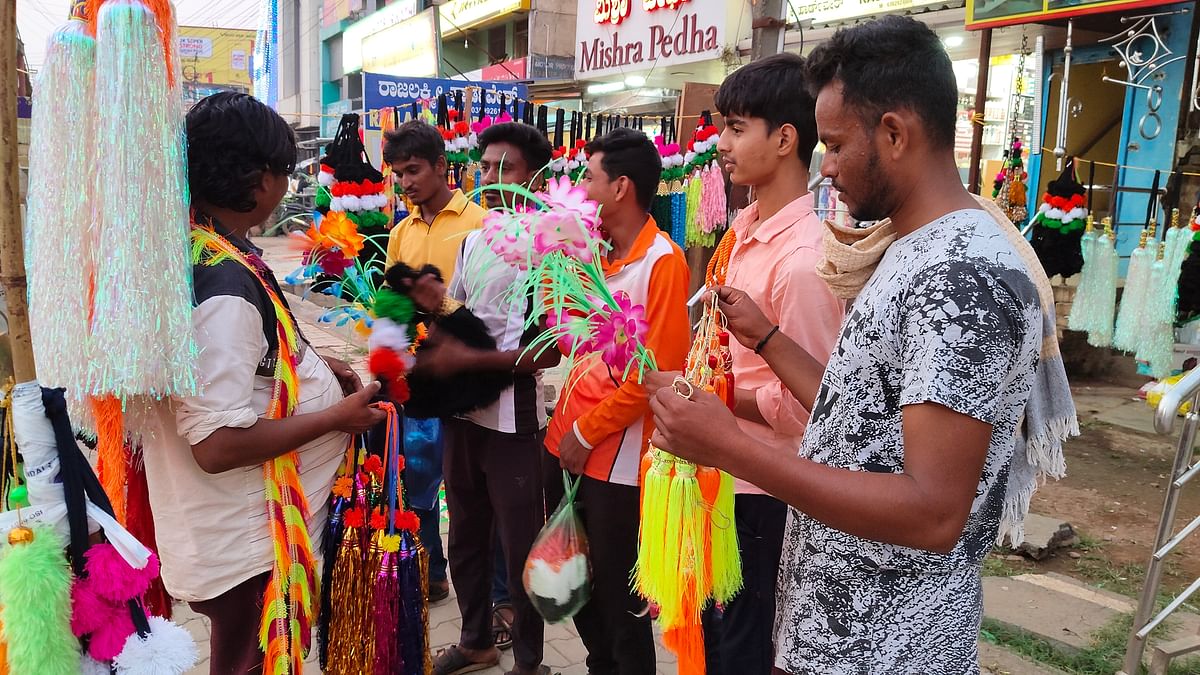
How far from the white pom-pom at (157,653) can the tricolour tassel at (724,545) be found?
107cm

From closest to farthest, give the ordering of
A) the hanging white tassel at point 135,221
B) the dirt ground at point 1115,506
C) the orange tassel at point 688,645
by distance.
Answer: the hanging white tassel at point 135,221
the orange tassel at point 688,645
the dirt ground at point 1115,506

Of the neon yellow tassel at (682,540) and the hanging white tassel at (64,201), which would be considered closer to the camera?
the hanging white tassel at (64,201)

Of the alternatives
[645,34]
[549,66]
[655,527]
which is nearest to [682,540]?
[655,527]

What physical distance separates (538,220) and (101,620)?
110 centimetres

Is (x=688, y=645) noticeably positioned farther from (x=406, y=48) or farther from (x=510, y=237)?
(x=406, y=48)

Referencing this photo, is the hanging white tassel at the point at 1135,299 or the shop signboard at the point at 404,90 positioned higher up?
the shop signboard at the point at 404,90

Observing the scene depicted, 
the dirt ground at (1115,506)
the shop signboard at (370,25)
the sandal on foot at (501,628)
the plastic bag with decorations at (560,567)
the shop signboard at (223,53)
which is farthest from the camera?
the shop signboard at (223,53)

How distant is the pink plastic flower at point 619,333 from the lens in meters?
1.68

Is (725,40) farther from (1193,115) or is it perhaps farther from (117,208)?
(117,208)

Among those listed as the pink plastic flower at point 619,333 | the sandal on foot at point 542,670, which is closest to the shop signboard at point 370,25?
the sandal on foot at point 542,670

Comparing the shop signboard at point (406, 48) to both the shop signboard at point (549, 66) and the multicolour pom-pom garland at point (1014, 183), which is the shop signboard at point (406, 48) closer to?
the shop signboard at point (549, 66)

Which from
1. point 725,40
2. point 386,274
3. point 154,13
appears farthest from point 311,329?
point 154,13

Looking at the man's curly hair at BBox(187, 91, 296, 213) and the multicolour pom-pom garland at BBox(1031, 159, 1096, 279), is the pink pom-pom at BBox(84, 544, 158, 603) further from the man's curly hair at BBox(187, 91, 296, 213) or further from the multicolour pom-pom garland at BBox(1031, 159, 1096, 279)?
the multicolour pom-pom garland at BBox(1031, 159, 1096, 279)

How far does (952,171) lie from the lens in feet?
4.09
